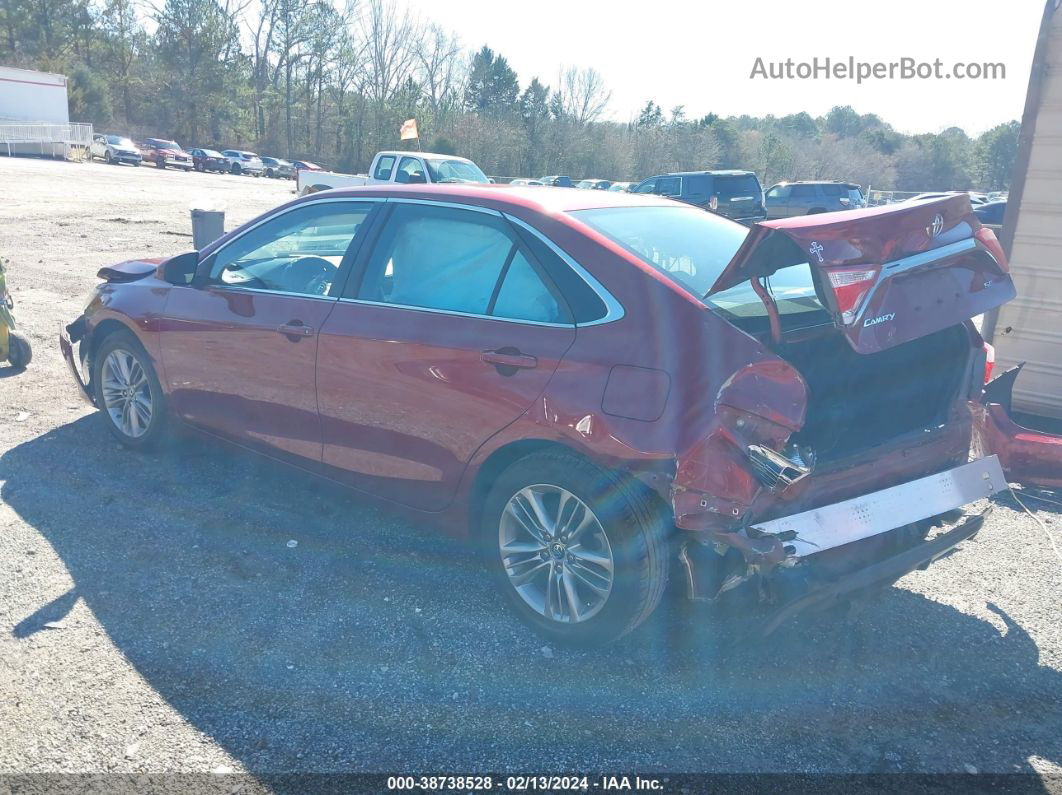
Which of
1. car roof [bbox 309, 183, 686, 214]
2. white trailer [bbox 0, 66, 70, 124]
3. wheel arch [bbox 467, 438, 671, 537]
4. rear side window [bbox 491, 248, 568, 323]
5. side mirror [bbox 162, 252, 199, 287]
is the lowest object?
wheel arch [bbox 467, 438, 671, 537]

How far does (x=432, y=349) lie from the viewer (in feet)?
11.9

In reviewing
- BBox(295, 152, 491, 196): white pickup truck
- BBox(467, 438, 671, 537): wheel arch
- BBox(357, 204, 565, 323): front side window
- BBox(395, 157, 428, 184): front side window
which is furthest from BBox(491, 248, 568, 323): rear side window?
BBox(395, 157, 428, 184): front side window

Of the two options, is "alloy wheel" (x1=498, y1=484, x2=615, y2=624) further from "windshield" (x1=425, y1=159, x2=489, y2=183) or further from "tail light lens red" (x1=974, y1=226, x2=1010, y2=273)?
"windshield" (x1=425, y1=159, x2=489, y2=183)

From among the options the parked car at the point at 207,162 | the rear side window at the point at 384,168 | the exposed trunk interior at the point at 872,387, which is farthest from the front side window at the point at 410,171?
the parked car at the point at 207,162

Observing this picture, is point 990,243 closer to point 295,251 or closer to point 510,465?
point 510,465

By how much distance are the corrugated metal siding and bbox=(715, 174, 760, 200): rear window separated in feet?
50.7

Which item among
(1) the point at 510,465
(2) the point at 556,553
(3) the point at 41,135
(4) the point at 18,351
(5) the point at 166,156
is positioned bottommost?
(4) the point at 18,351

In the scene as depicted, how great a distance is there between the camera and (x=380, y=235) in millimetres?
4066

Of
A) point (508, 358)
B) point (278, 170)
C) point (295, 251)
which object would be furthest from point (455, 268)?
point (278, 170)

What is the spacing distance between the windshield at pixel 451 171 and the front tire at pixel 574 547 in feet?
45.6

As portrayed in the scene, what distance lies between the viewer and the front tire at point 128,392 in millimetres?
5059

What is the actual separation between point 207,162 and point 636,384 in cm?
5230

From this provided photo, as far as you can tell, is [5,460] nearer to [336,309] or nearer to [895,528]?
[336,309]

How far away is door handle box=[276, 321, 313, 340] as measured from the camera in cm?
412
